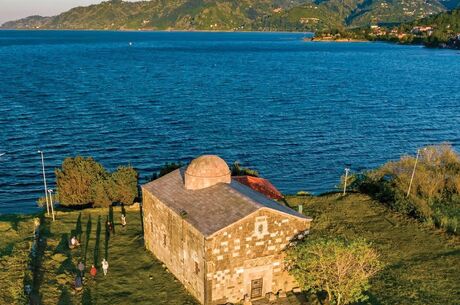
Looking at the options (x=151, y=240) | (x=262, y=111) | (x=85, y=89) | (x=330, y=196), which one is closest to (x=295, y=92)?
(x=262, y=111)

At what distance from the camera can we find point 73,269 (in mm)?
37875

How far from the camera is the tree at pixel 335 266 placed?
31.2m

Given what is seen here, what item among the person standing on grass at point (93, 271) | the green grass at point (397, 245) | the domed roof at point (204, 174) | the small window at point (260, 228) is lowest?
the green grass at point (397, 245)

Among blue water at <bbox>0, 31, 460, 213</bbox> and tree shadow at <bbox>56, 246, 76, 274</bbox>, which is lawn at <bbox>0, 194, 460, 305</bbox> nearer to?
tree shadow at <bbox>56, 246, 76, 274</bbox>

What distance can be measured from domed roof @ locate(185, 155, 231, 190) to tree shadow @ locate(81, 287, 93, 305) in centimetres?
1122

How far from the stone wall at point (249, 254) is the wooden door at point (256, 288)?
27 centimetres

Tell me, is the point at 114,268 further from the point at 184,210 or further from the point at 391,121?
the point at 391,121

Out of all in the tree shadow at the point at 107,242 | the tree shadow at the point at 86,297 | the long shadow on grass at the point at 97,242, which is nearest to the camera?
the tree shadow at the point at 86,297

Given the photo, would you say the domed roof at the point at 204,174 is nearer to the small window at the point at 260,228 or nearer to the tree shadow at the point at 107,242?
the small window at the point at 260,228

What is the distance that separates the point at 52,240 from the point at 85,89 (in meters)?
88.1

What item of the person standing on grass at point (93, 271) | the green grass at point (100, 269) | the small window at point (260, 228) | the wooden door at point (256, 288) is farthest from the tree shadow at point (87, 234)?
the small window at point (260, 228)

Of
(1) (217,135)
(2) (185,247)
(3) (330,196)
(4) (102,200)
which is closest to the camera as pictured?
(2) (185,247)

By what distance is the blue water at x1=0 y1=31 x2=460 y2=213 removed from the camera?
72562 mm

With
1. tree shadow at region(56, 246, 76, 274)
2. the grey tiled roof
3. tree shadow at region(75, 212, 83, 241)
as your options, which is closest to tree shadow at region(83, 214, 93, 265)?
tree shadow at region(75, 212, 83, 241)
